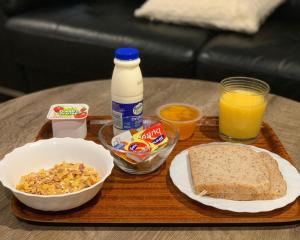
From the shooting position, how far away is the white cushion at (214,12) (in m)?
1.94

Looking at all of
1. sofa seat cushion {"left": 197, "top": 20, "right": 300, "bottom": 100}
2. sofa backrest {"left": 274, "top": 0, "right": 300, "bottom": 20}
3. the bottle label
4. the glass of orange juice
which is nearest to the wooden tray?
the bottle label

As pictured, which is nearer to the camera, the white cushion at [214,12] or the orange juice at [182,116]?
the orange juice at [182,116]

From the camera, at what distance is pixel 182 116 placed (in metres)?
1.14

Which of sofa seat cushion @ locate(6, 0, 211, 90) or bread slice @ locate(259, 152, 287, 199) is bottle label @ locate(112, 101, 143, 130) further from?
sofa seat cushion @ locate(6, 0, 211, 90)

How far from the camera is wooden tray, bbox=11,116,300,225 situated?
806 mm

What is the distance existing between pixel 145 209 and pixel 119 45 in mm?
1253

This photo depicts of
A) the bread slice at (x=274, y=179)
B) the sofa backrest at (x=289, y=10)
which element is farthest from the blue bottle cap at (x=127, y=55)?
the sofa backrest at (x=289, y=10)

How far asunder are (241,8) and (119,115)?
119cm

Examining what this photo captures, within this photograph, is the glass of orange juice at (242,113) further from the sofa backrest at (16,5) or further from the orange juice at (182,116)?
the sofa backrest at (16,5)

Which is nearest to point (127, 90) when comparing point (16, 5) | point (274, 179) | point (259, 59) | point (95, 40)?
point (274, 179)

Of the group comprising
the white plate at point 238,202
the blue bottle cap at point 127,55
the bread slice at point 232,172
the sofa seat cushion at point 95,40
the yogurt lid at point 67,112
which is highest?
the blue bottle cap at point 127,55

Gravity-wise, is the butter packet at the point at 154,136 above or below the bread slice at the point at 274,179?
above

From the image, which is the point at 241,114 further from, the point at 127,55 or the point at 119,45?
the point at 119,45

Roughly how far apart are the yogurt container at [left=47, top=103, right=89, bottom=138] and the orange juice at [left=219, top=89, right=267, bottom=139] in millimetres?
381
